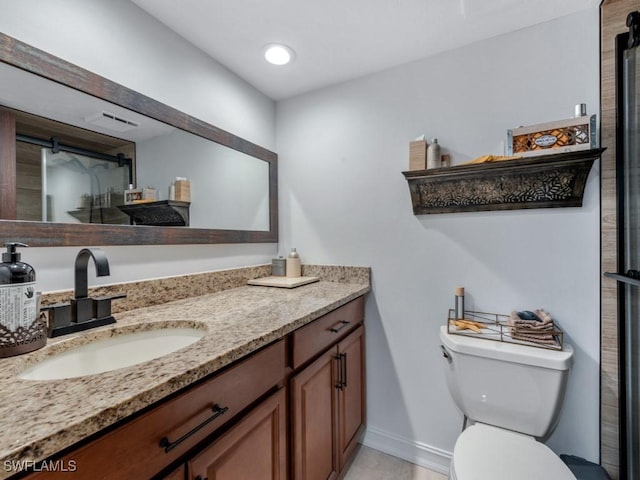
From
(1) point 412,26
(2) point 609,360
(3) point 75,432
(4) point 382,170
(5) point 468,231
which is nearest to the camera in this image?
(3) point 75,432

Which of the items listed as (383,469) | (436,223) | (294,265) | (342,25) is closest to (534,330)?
(436,223)

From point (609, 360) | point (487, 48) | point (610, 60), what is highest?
point (487, 48)

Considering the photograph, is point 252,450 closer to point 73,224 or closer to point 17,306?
point 17,306

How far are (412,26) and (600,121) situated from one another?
903 millimetres

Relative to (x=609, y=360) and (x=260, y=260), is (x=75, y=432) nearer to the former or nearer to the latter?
(x=260, y=260)

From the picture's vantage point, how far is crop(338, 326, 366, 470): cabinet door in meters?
1.43

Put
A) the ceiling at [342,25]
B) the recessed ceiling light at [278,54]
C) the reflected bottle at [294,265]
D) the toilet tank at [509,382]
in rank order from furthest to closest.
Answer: the reflected bottle at [294,265]
the recessed ceiling light at [278,54]
the ceiling at [342,25]
the toilet tank at [509,382]

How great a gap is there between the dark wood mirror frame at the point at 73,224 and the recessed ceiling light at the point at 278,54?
1.49 feet

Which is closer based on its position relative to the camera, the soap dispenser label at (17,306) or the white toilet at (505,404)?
the soap dispenser label at (17,306)

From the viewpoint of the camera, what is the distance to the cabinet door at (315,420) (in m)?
1.09

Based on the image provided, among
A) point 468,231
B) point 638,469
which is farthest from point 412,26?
point 638,469

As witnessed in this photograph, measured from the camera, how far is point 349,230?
71.8 inches

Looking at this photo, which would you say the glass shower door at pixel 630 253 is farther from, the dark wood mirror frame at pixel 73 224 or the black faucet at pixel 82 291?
the black faucet at pixel 82 291

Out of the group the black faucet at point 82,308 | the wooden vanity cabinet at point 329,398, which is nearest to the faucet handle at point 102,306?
the black faucet at point 82,308
